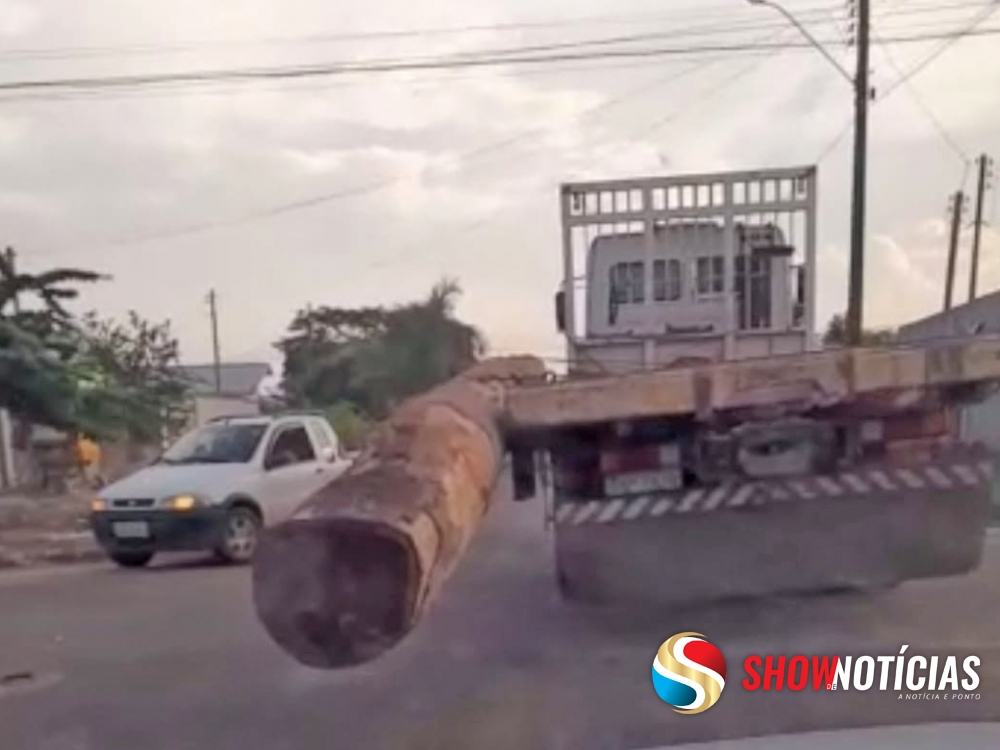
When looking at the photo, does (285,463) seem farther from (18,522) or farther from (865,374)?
(865,374)

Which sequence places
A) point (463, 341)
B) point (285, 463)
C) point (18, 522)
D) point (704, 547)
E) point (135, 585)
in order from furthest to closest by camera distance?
point (463, 341) → point (18, 522) → point (285, 463) → point (135, 585) → point (704, 547)

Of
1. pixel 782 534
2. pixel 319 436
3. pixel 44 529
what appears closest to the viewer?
pixel 782 534

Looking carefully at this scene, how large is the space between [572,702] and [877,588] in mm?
2920

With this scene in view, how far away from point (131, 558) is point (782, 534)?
27.6 feet

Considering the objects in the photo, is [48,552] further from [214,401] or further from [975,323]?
[214,401]

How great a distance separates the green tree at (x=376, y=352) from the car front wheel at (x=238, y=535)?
8104 mm

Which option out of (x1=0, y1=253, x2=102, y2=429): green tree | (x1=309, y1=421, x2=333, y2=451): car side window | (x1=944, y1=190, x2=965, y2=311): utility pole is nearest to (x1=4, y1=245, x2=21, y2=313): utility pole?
(x1=0, y1=253, x2=102, y2=429): green tree

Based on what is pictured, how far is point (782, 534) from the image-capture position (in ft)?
27.8

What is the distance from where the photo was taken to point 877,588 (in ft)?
29.7

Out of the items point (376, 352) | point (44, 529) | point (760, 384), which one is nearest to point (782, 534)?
point (760, 384)

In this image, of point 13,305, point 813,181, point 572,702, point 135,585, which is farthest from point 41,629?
point 13,305

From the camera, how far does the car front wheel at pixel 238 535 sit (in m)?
14.1

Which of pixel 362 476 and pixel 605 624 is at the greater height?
pixel 362 476

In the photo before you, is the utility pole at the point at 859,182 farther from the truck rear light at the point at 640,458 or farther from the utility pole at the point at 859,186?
the truck rear light at the point at 640,458
